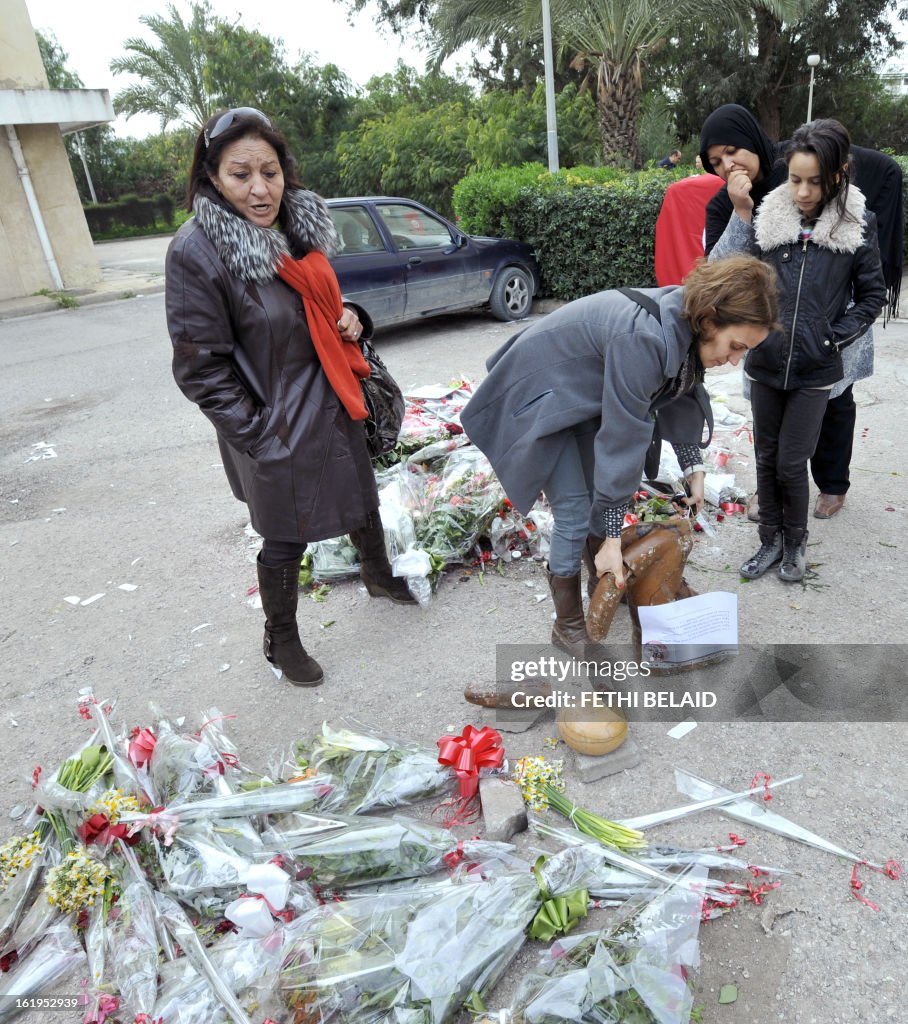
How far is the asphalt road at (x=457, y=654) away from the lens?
2.00 meters

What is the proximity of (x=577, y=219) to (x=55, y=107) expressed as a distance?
10.3 metres

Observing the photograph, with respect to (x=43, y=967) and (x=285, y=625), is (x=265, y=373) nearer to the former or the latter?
(x=285, y=625)

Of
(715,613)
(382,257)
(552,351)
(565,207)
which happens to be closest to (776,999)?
(715,613)

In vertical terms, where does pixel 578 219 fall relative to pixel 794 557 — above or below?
above

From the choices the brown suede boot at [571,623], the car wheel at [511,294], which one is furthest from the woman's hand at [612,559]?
the car wheel at [511,294]

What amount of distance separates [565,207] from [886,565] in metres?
6.58

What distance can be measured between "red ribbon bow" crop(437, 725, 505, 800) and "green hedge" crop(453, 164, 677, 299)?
7.11 metres

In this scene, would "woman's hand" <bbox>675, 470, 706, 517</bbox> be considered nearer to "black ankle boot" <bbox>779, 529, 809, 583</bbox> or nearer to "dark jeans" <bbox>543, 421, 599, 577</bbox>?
"dark jeans" <bbox>543, 421, 599, 577</bbox>

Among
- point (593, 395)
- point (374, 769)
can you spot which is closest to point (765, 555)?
point (593, 395)

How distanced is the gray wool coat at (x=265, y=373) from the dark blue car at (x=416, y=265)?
5.19 metres

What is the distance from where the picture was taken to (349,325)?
2.94m

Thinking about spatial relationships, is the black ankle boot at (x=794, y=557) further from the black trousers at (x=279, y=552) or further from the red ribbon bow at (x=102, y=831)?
the red ribbon bow at (x=102, y=831)

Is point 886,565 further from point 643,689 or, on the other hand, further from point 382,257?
point 382,257

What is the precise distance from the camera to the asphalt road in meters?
2.00
